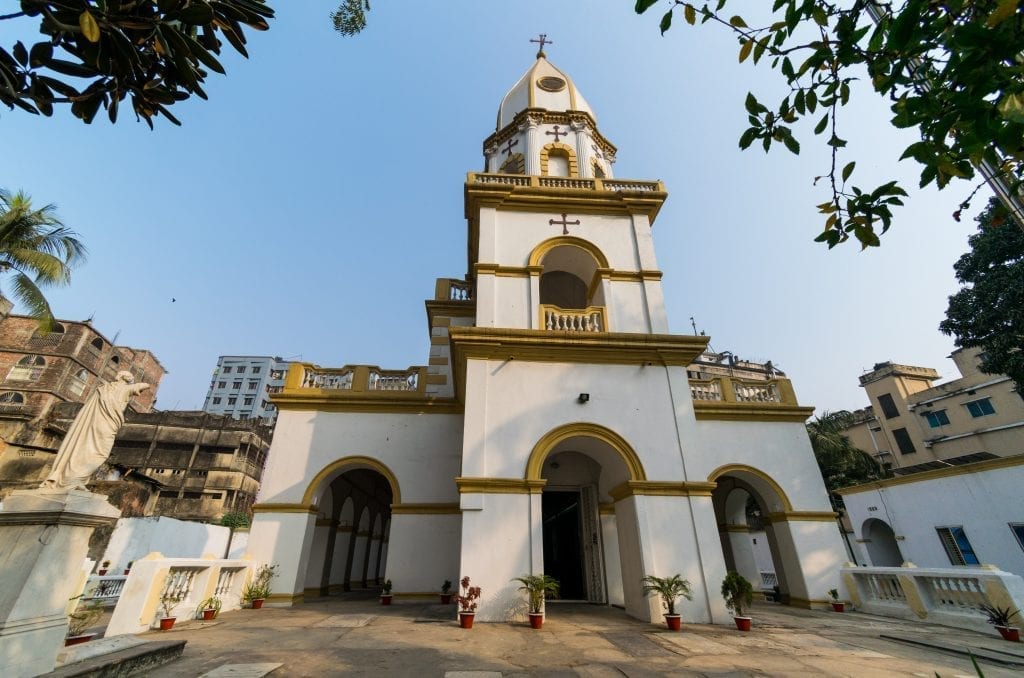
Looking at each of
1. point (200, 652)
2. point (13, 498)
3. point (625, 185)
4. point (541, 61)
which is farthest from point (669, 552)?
point (541, 61)

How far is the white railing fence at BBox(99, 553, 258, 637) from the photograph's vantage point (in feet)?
21.4

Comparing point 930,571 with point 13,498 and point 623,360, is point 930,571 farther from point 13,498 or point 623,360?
point 13,498

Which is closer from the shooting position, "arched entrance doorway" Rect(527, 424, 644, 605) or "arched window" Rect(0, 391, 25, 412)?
"arched entrance doorway" Rect(527, 424, 644, 605)

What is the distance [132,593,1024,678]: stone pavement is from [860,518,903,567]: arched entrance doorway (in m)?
9.16

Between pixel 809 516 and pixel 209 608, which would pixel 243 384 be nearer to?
pixel 209 608

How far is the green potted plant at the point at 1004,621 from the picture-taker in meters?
6.77

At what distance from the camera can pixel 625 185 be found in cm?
1259

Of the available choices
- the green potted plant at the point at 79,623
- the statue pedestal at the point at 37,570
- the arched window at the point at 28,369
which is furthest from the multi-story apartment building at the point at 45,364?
the statue pedestal at the point at 37,570

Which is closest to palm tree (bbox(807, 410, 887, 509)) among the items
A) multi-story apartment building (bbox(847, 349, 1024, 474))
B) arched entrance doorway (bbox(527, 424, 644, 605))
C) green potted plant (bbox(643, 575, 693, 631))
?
multi-story apartment building (bbox(847, 349, 1024, 474))

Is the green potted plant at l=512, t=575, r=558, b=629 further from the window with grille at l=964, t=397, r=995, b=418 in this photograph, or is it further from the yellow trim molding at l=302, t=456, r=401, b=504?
the window with grille at l=964, t=397, r=995, b=418

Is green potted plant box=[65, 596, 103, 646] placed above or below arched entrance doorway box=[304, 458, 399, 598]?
below

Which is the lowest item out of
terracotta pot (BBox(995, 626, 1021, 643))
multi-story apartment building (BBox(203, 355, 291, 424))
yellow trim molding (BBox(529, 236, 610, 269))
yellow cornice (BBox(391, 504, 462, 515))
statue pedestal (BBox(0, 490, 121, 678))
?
terracotta pot (BBox(995, 626, 1021, 643))

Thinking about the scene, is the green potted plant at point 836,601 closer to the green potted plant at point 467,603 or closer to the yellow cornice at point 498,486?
the yellow cornice at point 498,486

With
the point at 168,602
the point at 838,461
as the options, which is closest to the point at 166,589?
the point at 168,602
